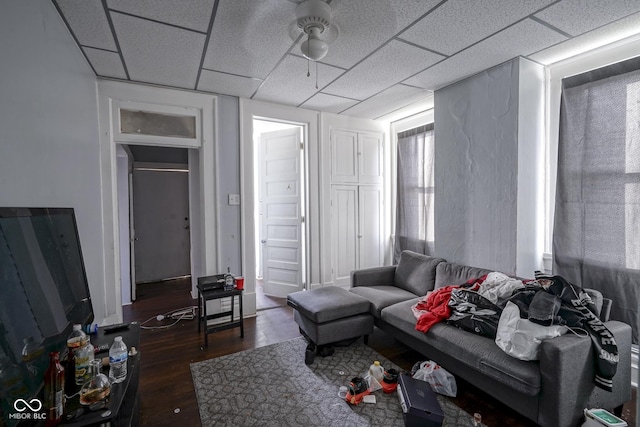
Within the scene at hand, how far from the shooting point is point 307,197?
3934mm

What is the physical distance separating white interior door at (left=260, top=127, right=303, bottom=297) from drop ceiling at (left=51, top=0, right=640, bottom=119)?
1.15 metres

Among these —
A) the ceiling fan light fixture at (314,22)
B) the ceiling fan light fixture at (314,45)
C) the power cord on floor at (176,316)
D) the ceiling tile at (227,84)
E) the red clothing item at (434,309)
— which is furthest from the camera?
the power cord on floor at (176,316)

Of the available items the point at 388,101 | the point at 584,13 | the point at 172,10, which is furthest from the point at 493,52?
the point at 172,10

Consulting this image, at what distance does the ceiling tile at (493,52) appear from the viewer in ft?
6.86

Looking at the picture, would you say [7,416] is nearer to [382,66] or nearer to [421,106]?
[382,66]

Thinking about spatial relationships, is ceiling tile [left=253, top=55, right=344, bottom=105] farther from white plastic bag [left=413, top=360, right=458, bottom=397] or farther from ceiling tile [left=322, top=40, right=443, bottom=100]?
white plastic bag [left=413, top=360, right=458, bottom=397]

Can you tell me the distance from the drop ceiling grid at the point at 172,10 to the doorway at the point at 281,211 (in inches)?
77.4

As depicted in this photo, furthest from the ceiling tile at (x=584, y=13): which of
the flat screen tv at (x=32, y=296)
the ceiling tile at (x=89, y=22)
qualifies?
the flat screen tv at (x=32, y=296)

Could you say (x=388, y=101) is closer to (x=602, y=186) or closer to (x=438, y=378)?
(x=602, y=186)

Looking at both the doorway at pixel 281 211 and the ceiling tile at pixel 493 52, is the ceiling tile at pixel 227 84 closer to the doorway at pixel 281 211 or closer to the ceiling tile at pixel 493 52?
the doorway at pixel 281 211

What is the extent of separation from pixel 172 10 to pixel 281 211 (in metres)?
2.70

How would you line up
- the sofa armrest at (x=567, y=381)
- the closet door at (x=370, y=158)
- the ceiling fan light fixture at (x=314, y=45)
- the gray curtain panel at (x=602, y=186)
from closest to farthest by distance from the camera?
the sofa armrest at (x=567, y=381), the ceiling fan light fixture at (x=314, y=45), the gray curtain panel at (x=602, y=186), the closet door at (x=370, y=158)

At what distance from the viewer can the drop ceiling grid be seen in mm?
1777

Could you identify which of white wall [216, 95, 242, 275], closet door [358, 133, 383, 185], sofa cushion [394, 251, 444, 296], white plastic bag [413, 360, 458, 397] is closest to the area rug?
white plastic bag [413, 360, 458, 397]
